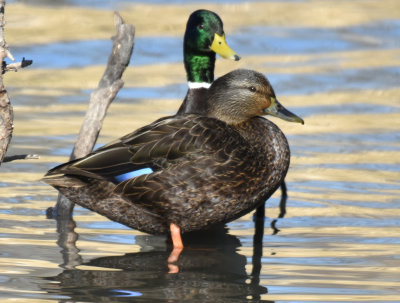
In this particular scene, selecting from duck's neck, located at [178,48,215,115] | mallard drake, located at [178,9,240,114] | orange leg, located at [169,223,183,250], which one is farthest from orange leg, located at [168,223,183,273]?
mallard drake, located at [178,9,240,114]

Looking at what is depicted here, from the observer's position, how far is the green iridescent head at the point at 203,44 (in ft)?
27.8

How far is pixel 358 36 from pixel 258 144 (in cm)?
906

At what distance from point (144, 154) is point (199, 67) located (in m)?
2.02

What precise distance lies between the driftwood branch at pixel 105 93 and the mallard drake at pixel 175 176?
2.78 feet

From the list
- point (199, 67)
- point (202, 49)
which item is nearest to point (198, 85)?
point (199, 67)

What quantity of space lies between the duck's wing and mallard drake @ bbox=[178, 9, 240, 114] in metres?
1.53

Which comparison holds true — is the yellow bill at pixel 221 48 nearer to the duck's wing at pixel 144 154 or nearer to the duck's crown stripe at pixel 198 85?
the duck's crown stripe at pixel 198 85

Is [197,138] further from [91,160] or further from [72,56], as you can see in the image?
[72,56]

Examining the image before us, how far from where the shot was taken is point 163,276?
6.31m

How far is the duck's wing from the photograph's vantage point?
6688mm

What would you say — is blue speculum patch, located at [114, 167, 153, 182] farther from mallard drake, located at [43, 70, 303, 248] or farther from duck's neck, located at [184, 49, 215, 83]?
duck's neck, located at [184, 49, 215, 83]

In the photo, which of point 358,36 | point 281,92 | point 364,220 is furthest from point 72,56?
point 364,220

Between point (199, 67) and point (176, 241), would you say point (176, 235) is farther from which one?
point (199, 67)

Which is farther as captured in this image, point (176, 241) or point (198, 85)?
point (198, 85)
